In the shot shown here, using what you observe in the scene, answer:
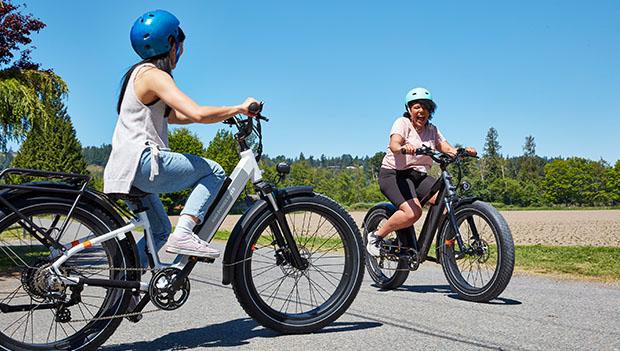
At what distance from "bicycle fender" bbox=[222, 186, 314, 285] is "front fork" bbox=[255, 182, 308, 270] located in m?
0.04

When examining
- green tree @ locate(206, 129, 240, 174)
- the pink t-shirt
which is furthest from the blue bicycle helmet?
green tree @ locate(206, 129, 240, 174)

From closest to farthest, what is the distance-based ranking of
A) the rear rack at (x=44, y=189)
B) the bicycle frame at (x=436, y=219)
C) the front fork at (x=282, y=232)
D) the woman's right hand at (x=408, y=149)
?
the rear rack at (x=44, y=189) < the front fork at (x=282, y=232) < the woman's right hand at (x=408, y=149) < the bicycle frame at (x=436, y=219)

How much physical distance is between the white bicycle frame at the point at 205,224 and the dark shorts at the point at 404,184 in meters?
2.21

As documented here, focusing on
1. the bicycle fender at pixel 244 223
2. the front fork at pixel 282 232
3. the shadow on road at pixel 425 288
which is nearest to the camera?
the bicycle fender at pixel 244 223

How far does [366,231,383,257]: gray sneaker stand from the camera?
6000 millimetres

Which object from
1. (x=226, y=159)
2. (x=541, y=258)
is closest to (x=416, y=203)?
(x=541, y=258)

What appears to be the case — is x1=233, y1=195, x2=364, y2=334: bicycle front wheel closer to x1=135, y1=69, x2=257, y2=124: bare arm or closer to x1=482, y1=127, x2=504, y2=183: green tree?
x1=135, y1=69, x2=257, y2=124: bare arm

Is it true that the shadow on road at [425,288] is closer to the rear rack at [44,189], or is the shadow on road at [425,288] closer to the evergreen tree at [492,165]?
the rear rack at [44,189]

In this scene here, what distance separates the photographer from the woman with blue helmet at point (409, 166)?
5.68 m

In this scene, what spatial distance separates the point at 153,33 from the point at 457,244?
11.4ft

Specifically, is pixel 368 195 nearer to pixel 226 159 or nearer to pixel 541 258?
pixel 226 159

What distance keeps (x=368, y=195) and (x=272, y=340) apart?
4209 inches

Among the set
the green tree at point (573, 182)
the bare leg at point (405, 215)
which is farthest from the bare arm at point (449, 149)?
the green tree at point (573, 182)

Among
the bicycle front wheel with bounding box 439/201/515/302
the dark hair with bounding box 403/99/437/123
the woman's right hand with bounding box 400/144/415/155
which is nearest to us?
the bicycle front wheel with bounding box 439/201/515/302
